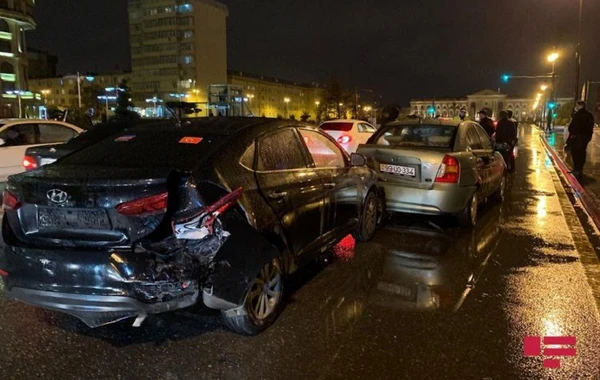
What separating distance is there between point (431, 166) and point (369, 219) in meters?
1.16

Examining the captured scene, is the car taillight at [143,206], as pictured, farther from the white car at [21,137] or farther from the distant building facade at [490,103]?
the distant building facade at [490,103]

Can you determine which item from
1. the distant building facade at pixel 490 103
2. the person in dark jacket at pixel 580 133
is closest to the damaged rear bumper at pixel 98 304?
the person in dark jacket at pixel 580 133

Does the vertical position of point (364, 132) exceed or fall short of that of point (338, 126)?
it falls short

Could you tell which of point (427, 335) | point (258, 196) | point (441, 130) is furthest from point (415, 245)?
point (258, 196)

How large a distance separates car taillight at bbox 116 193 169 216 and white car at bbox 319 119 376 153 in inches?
525

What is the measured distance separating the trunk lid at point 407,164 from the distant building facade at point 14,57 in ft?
230

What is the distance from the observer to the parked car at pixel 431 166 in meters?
7.16

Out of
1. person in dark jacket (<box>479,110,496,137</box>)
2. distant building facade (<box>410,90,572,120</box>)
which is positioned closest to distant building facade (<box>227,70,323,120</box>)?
distant building facade (<box>410,90,572,120</box>)

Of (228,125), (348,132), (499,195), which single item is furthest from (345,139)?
(228,125)

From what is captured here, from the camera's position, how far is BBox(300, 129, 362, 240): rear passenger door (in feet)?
17.6

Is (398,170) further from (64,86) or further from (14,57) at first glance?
(64,86)

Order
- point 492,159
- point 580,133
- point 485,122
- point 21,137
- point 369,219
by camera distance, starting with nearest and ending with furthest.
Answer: point 369,219 → point 492,159 → point 21,137 → point 580,133 → point 485,122

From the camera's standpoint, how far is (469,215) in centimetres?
760

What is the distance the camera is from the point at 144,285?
11.3 ft
